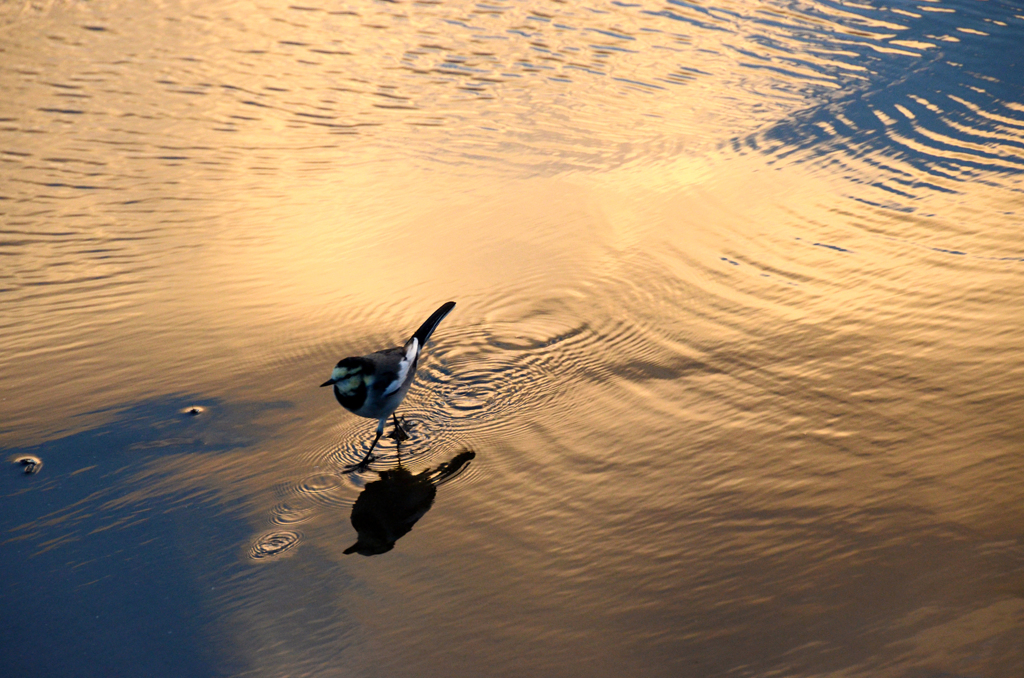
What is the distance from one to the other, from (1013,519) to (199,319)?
4.71m

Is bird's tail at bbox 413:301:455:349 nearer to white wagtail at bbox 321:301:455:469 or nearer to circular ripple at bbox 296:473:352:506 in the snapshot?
white wagtail at bbox 321:301:455:469

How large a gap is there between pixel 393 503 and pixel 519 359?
1362 millimetres

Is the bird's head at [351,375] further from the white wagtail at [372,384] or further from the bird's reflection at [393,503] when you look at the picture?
the bird's reflection at [393,503]

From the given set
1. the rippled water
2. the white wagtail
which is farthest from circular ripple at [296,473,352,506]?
the white wagtail

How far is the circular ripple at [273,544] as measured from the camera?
12.3 ft

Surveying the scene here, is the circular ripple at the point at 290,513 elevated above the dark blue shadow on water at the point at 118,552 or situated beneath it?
elevated above

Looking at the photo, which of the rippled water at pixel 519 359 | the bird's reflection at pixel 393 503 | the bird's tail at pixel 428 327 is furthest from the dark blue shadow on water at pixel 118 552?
the bird's tail at pixel 428 327

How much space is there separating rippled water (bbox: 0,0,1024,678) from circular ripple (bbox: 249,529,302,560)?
2cm

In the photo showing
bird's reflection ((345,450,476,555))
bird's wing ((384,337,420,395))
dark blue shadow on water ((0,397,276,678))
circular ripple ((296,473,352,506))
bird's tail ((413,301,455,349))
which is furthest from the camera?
bird's tail ((413,301,455,349))

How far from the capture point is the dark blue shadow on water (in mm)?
3311

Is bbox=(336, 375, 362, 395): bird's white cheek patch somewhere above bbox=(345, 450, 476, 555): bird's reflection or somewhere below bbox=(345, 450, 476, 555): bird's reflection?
above

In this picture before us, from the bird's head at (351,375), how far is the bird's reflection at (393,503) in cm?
49

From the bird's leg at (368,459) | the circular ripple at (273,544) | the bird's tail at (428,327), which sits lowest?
the circular ripple at (273,544)

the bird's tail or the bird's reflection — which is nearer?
the bird's reflection
